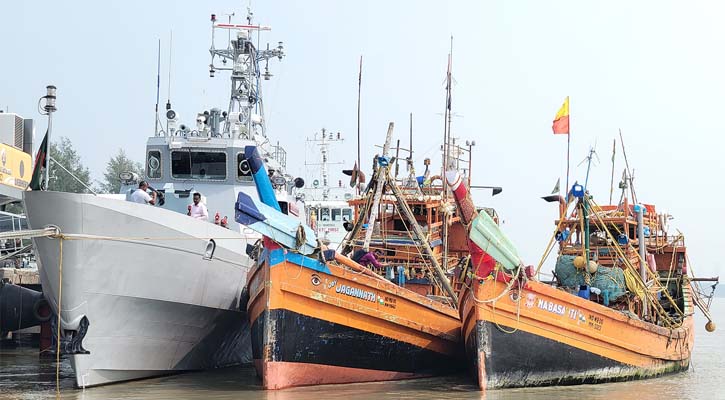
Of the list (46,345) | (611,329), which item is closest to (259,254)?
(611,329)

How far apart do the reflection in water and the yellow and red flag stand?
19.2 ft

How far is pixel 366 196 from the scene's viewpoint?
19.9 metres

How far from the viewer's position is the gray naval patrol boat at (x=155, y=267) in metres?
14.9

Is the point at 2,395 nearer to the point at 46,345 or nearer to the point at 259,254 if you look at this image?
the point at 259,254

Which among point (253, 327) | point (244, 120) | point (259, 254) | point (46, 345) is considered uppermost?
point (244, 120)

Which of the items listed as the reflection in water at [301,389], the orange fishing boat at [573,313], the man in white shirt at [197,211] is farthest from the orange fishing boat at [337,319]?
the man in white shirt at [197,211]

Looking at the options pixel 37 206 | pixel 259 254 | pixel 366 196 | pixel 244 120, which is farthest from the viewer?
pixel 244 120

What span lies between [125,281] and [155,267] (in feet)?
1.88

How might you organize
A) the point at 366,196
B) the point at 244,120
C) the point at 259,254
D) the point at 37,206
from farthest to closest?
1. the point at 244,120
2. the point at 366,196
3. the point at 259,254
4. the point at 37,206

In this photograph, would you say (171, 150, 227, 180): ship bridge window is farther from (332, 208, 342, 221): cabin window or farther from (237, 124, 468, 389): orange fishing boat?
(332, 208, 342, 221): cabin window

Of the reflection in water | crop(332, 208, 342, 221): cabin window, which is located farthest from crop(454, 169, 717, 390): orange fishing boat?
crop(332, 208, 342, 221): cabin window

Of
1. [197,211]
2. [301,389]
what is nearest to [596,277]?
[301,389]

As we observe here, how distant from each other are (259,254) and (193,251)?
1170 mm

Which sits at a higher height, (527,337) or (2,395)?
(527,337)
